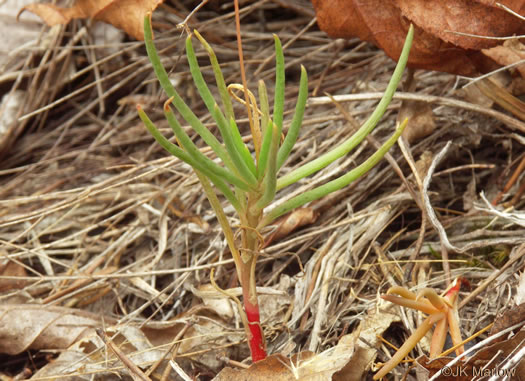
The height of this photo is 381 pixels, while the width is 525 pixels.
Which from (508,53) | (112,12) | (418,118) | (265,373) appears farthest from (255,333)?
(112,12)

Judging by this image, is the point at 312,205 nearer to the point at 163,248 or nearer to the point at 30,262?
the point at 163,248

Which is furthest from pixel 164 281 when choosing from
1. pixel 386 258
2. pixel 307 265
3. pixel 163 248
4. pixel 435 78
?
pixel 435 78

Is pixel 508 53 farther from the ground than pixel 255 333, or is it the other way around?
pixel 508 53

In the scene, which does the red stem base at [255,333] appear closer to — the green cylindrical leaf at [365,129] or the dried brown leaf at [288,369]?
the dried brown leaf at [288,369]

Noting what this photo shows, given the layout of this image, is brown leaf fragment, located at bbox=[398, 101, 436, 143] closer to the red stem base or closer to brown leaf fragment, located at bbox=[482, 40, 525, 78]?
brown leaf fragment, located at bbox=[482, 40, 525, 78]

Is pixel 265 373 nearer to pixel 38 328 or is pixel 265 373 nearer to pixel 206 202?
pixel 38 328

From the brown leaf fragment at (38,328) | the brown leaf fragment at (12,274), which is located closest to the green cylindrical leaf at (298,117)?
the brown leaf fragment at (38,328)
